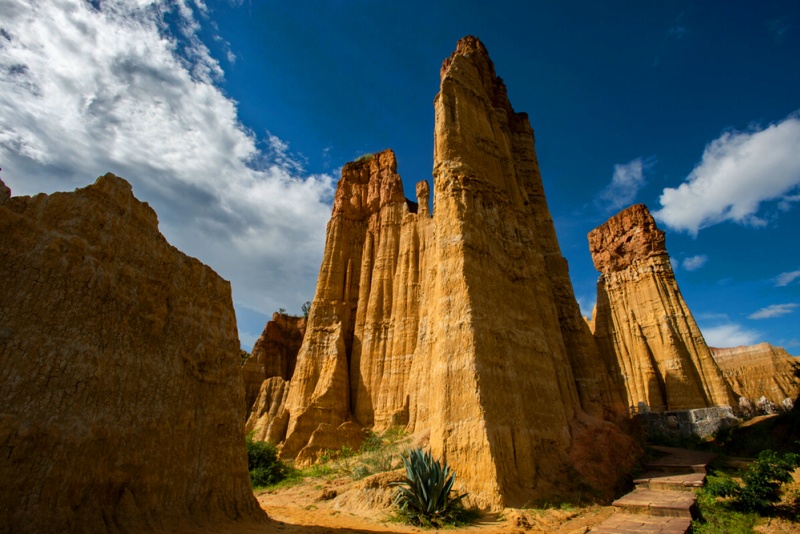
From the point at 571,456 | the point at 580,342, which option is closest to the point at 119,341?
the point at 571,456

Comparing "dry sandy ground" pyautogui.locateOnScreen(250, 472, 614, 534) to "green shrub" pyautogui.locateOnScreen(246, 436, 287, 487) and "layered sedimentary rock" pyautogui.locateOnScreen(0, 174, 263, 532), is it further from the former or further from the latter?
"green shrub" pyautogui.locateOnScreen(246, 436, 287, 487)

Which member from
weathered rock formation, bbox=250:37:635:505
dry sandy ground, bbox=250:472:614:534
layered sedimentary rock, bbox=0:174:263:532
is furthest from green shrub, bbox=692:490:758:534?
layered sedimentary rock, bbox=0:174:263:532

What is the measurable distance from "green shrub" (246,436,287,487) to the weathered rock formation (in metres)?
2.91

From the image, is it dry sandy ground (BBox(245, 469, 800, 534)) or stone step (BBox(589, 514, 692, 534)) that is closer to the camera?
stone step (BBox(589, 514, 692, 534))

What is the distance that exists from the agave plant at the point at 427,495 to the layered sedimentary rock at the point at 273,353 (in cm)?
2249

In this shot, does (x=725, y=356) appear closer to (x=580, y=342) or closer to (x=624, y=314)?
(x=624, y=314)

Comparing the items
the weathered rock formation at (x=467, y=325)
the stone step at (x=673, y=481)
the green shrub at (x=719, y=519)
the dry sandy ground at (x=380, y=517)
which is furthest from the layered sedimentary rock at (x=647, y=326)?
the dry sandy ground at (x=380, y=517)

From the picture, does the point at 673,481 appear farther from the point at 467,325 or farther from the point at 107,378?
the point at 107,378

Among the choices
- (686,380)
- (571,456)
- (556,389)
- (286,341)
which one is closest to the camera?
(571,456)

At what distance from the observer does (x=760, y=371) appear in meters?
46.8

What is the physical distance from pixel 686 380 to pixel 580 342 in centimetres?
1847

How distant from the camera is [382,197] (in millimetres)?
32031

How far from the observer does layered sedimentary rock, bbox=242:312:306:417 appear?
105ft

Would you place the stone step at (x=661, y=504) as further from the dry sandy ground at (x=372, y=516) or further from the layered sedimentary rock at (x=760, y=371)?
the layered sedimentary rock at (x=760, y=371)
